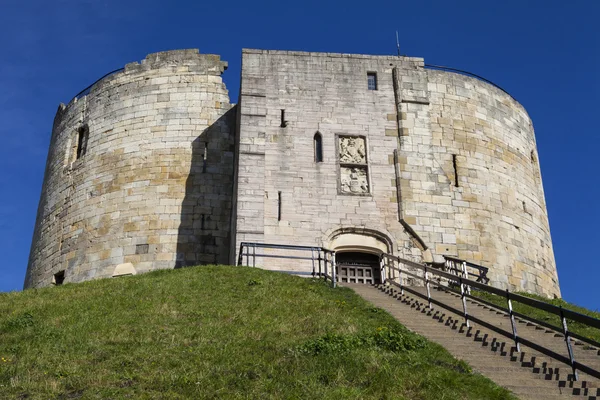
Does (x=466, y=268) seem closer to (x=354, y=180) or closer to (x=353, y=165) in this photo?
(x=354, y=180)

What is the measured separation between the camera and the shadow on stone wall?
21.9 metres

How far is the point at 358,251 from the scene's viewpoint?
20250 millimetres

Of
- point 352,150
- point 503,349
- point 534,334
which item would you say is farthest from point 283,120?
point 503,349

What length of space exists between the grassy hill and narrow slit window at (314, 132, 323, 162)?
677cm

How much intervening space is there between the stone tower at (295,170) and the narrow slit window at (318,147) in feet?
0.15

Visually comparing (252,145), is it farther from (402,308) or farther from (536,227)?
(536,227)

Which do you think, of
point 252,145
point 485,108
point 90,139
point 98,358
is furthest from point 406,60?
point 98,358

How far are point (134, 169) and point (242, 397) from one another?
16.0m

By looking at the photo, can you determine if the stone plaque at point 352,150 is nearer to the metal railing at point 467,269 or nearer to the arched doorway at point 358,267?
the arched doorway at point 358,267

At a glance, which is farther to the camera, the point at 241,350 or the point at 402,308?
the point at 402,308

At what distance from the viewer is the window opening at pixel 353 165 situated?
818 inches

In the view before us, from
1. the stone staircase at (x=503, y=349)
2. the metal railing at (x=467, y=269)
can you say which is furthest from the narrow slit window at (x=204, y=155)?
the stone staircase at (x=503, y=349)

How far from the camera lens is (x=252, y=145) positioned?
2042cm

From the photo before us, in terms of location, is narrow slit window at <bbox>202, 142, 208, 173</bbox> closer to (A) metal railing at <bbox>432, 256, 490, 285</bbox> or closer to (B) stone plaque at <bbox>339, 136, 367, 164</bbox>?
(B) stone plaque at <bbox>339, 136, 367, 164</bbox>
